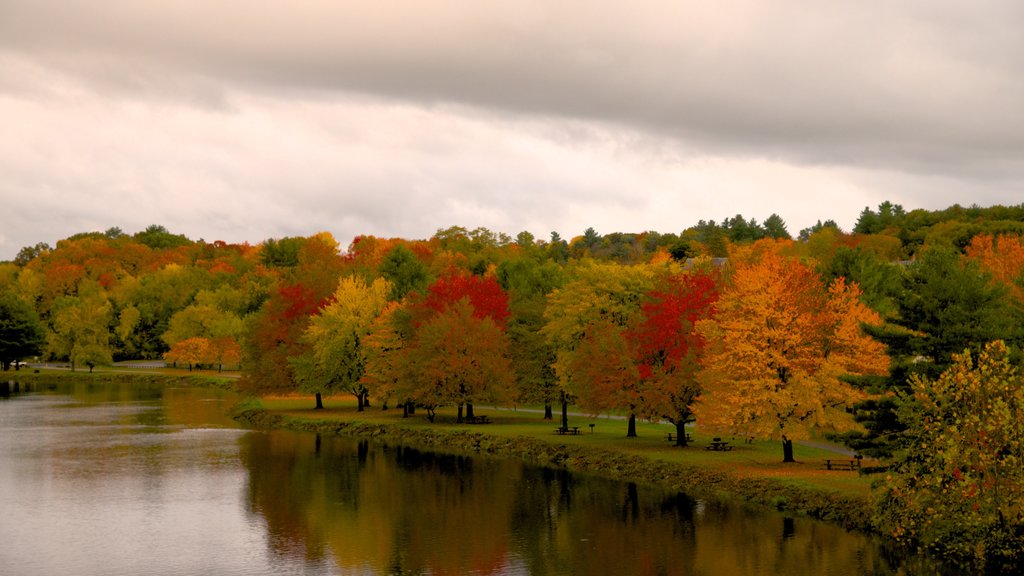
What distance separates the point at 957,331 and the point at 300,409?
6583 cm

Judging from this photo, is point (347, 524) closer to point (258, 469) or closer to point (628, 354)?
point (258, 469)

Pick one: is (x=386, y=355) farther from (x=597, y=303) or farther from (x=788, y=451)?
(x=788, y=451)

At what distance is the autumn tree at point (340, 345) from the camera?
8744 centimetres

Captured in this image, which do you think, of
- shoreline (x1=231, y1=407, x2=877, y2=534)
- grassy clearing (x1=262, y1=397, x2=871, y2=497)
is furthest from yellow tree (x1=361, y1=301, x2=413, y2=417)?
shoreline (x1=231, y1=407, x2=877, y2=534)

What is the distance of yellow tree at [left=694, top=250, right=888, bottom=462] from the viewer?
2069 inches

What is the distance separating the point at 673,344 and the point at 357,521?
24731 millimetres

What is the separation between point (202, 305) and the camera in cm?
16088

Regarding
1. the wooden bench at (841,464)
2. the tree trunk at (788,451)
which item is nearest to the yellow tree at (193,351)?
the tree trunk at (788,451)

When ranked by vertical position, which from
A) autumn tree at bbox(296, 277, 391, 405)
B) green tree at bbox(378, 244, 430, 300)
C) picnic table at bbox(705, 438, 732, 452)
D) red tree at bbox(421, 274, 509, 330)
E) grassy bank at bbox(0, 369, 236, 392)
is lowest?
picnic table at bbox(705, 438, 732, 452)

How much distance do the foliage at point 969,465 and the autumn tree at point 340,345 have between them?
5515cm

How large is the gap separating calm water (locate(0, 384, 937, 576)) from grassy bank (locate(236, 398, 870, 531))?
1.72 metres

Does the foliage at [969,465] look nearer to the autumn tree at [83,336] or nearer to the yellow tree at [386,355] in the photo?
the yellow tree at [386,355]

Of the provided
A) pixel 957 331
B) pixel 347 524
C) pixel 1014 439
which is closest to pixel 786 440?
pixel 957 331

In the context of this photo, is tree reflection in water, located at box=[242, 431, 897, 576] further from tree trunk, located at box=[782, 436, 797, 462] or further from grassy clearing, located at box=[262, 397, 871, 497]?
tree trunk, located at box=[782, 436, 797, 462]
